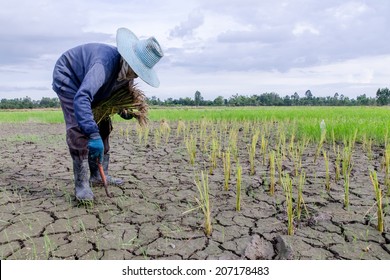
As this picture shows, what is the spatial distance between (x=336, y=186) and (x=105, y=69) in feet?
7.12

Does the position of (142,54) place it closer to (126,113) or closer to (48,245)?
(126,113)

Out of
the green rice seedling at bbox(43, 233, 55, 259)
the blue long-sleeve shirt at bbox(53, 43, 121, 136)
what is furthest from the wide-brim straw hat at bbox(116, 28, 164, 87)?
the green rice seedling at bbox(43, 233, 55, 259)

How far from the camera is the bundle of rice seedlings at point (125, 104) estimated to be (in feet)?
10.8

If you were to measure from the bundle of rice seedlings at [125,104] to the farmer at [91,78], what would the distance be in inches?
7.1

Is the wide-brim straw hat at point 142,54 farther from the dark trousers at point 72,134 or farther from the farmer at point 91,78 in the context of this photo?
the dark trousers at point 72,134

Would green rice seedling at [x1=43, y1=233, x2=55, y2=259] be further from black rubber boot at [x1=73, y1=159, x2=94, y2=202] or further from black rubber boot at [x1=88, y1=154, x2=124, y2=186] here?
black rubber boot at [x1=88, y1=154, x2=124, y2=186]

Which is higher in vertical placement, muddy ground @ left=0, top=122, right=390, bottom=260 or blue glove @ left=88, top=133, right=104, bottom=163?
blue glove @ left=88, top=133, right=104, bottom=163

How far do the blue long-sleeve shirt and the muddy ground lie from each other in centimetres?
66

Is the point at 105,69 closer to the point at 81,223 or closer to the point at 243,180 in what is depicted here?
the point at 81,223

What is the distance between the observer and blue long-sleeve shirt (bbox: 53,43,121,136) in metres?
2.56

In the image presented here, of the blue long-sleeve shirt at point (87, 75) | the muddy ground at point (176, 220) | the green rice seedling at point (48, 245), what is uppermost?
the blue long-sleeve shirt at point (87, 75)

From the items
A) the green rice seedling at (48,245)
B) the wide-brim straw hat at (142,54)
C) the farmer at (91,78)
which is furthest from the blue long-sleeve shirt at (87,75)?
the green rice seedling at (48,245)

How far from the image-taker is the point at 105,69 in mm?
2705

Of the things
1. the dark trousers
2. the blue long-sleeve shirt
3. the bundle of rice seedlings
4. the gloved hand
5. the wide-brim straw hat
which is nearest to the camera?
the blue long-sleeve shirt
